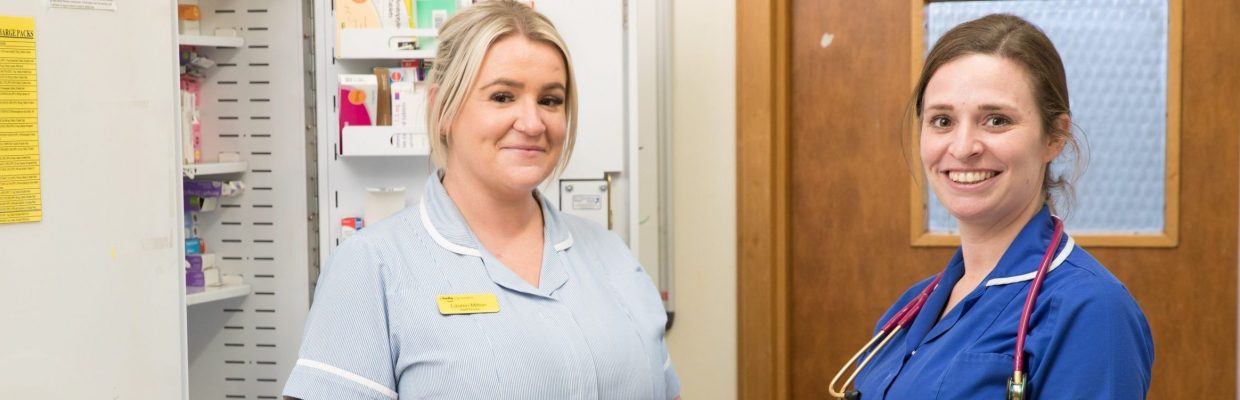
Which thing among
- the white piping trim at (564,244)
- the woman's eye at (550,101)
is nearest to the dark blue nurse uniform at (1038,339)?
the white piping trim at (564,244)

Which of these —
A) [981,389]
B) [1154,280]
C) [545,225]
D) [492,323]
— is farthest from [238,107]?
[1154,280]

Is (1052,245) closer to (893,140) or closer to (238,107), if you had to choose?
(893,140)

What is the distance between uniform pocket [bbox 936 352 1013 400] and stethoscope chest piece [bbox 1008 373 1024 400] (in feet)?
0.12

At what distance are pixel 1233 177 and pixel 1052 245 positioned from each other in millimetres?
1454

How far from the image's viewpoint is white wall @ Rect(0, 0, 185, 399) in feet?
5.68

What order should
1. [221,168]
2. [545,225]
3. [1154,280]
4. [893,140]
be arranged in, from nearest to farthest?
[545,225]
[221,168]
[1154,280]
[893,140]

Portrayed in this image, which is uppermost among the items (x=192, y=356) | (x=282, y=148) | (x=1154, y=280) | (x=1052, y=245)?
(x=282, y=148)

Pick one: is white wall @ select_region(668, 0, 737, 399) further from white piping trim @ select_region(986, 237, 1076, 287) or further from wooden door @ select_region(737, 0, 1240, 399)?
white piping trim @ select_region(986, 237, 1076, 287)

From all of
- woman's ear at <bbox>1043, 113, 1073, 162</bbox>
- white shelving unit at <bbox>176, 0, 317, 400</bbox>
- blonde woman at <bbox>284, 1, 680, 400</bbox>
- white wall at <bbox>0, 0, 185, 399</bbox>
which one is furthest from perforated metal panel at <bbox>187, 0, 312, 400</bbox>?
woman's ear at <bbox>1043, 113, 1073, 162</bbox>

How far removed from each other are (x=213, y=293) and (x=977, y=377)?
1703mm

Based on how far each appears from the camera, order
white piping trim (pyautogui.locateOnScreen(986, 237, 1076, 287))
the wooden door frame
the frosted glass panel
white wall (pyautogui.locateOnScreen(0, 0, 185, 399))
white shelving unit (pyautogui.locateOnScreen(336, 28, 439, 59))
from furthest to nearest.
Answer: the wooden door frame < the frosted glass panel < white shelving unit (pyautogui.locateOnScreen(336, 28, 439, 59)) < white wall (pyautogui.locateOnScreen(0, 0, 185, 399)) < white piping trim (pyautogui.locateOnScreen(986, 237, 1076, 287))

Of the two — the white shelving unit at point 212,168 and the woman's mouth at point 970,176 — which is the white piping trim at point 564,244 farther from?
the white shelving unit at point 212,168

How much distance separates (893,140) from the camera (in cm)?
271

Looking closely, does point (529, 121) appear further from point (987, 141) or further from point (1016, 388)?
point (1016, 388)
